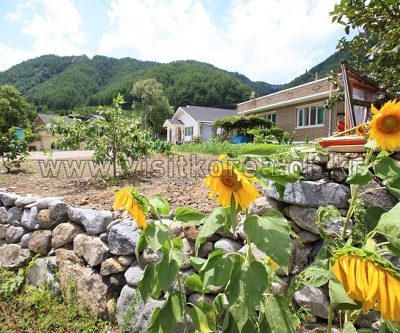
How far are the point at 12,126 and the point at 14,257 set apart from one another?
792cm

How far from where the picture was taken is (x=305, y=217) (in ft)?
7.24

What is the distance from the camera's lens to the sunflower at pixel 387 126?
46.8 inches

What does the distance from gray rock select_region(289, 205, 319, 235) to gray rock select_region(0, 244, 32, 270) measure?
114 inches

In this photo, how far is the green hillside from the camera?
4700 centimetres

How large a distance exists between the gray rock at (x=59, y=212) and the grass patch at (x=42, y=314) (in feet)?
2.23

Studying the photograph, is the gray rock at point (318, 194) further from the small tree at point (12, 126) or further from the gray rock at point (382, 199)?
the small tree at point (12, 126)

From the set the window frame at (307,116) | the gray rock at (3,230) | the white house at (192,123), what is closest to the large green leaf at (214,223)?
the gray rock at (3,230)

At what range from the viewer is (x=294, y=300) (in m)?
2.20

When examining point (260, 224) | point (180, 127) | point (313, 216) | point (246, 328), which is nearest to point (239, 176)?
point (260, 224)

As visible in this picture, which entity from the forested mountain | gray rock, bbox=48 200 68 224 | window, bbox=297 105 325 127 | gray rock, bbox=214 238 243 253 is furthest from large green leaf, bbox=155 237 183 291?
the forested mountain

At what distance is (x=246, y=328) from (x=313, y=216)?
1.15 m

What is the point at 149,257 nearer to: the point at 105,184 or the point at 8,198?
the point at 105,184

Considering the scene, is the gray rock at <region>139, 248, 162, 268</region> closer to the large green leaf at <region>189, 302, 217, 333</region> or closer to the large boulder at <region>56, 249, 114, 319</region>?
the large boulder at <region>56, 249, 114, 319</region>

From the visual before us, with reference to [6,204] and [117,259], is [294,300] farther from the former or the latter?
[6,204]
